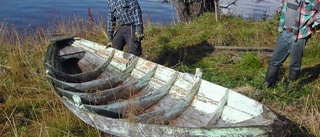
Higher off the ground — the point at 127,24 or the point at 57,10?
the point at 127,24

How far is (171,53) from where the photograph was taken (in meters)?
7.71

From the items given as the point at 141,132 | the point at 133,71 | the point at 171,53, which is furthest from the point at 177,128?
the point at 171,53

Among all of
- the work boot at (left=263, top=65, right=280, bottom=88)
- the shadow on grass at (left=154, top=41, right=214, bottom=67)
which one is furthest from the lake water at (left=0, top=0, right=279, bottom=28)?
the work boot at (left=263, top=65, right=280, bottom=88)

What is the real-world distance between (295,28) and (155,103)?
7.83ft

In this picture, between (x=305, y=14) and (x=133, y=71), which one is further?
(x=133, y=71)

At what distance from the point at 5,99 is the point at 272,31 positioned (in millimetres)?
6867

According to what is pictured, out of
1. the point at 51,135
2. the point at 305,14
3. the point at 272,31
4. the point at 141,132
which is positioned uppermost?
the point at 305,14

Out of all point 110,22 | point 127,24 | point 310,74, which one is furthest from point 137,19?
point 310,74

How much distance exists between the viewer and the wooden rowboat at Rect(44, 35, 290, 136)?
285cm

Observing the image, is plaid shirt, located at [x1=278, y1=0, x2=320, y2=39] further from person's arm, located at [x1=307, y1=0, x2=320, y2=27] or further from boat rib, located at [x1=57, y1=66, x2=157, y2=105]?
boat rib, located at [x1=57, y1=66, x2=157, y2=105]

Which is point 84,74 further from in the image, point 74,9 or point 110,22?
point 74,9

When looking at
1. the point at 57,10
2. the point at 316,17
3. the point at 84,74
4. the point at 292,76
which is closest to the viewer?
the point at 316,17

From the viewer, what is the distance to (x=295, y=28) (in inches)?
184

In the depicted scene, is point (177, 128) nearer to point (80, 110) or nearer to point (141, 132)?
point (141, 132)
